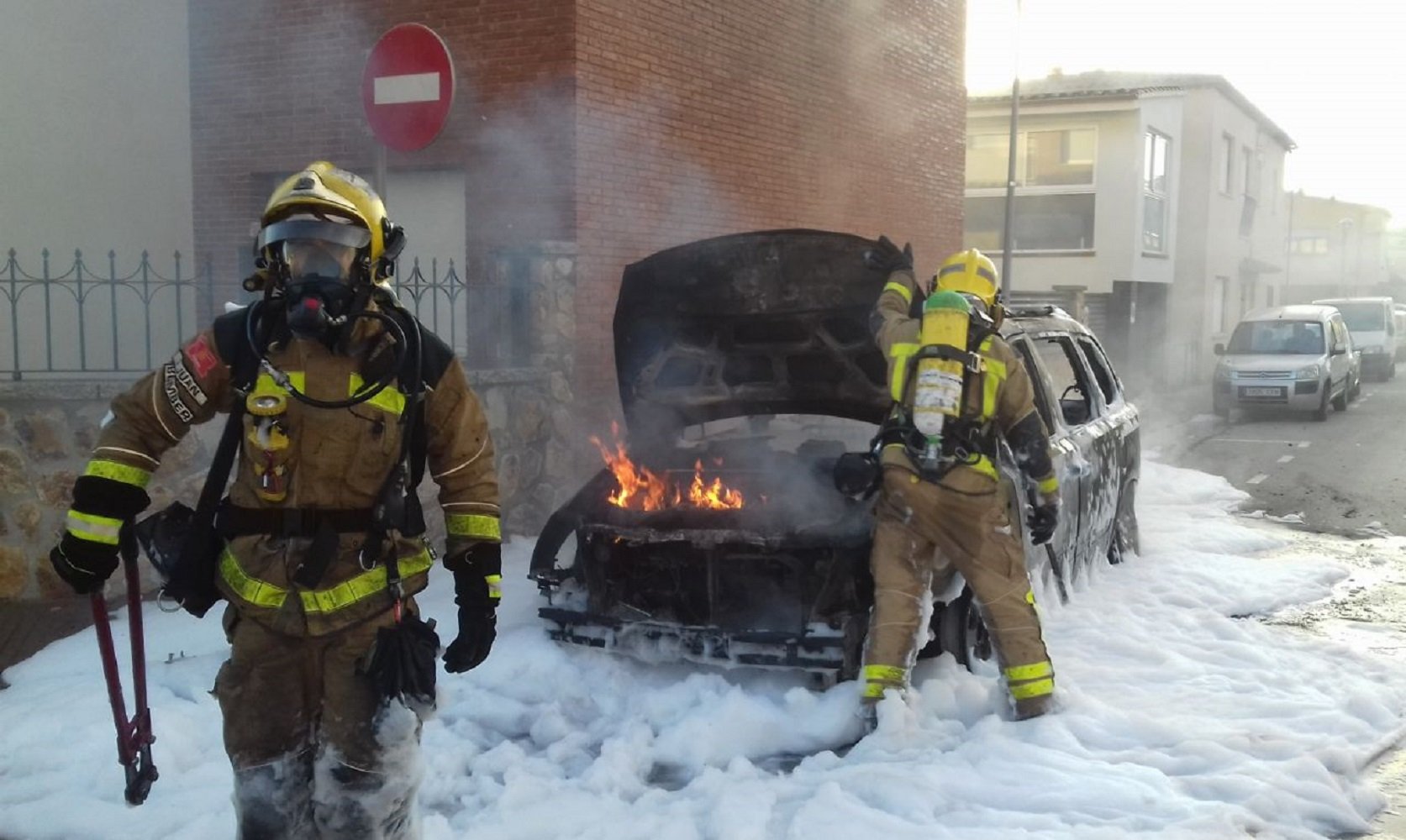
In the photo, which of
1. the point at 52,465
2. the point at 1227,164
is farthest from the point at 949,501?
the point at 1227,164

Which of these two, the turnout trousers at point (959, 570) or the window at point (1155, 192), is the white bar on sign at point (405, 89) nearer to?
the turnout trousers at point (959, 570)

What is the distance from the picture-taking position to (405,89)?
230 inches

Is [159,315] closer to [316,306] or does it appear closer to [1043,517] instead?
[1043,517]

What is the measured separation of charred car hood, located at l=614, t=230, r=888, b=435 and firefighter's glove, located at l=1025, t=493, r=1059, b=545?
83 cm

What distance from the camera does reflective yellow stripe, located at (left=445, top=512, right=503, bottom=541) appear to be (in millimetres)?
3139

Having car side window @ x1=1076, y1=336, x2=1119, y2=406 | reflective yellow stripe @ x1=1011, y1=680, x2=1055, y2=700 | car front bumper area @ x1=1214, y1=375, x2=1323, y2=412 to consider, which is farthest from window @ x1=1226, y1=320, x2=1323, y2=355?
reflective yellow stripe @ x1=1011, y1=680, x2=1055, y2=700

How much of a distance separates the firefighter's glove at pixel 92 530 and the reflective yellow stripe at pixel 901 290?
10.4 feet

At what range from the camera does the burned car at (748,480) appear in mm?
4941

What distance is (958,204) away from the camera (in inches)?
592

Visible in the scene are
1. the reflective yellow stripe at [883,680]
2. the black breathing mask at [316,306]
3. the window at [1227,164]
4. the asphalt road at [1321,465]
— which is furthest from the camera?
the window at [1227,164]

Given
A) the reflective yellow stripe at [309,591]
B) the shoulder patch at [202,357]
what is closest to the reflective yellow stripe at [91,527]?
the reflective yellow stripe at [309,591]

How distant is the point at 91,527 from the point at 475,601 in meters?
0.93

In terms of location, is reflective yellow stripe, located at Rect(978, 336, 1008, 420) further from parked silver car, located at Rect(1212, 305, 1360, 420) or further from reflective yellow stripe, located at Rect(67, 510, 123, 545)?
parked silver car, located at Rect(1212, 305, 1360, 420)

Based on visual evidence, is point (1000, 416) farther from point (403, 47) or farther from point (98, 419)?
point (98, 419)
